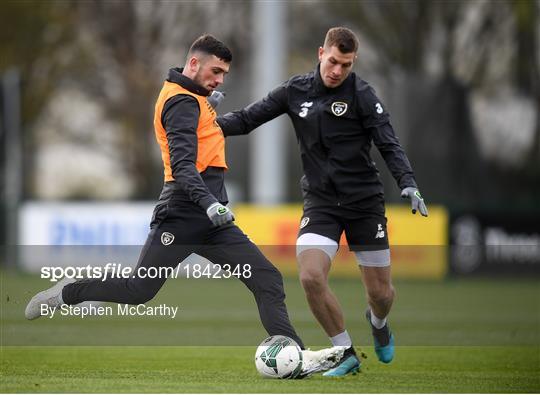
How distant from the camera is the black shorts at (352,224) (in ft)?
30.7

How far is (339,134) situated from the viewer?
366 inches

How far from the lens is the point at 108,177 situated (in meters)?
35.4

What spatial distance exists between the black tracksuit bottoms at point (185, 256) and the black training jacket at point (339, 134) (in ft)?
2.95

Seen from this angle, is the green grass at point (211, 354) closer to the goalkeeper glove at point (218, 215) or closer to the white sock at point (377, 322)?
the white sock at point (377, 322)

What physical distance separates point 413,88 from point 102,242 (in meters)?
7.84

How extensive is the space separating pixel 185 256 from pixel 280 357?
906 millimetres

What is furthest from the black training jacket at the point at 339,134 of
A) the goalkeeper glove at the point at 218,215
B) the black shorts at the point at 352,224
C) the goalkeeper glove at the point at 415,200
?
the goalkeeper glove at the point at 218,215

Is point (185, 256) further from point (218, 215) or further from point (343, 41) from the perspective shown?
point (343, 41)

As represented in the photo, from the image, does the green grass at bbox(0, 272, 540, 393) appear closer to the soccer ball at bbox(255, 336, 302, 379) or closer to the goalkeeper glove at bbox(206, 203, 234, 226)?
the soccer ball at bbox(255, 336, 302, 379)

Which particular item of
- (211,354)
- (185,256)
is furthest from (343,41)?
(211,354)

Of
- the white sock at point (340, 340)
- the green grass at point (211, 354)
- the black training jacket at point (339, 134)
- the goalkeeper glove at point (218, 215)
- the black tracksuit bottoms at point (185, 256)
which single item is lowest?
the green grass at point (211, 354)

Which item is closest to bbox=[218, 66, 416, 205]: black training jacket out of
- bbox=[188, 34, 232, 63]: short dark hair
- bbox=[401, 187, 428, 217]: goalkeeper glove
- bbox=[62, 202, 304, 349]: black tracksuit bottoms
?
bbox=[401, 187, 428, 217]: goalkeeper glove

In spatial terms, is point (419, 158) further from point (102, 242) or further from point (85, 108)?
point (85, 108)

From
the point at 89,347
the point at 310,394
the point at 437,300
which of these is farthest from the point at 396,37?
the point at 310,394
